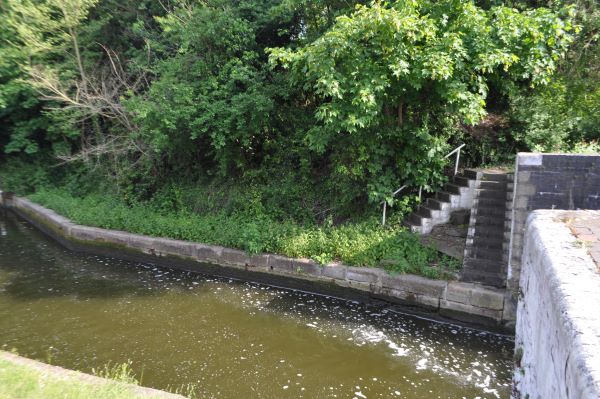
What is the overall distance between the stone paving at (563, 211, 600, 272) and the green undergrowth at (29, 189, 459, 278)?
2662 mm

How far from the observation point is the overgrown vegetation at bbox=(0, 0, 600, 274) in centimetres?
625

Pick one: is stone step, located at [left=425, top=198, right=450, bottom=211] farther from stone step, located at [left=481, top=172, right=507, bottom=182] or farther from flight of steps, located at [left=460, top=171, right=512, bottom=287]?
stone step, located at [left=481, top=172, right=507, bottom=182]

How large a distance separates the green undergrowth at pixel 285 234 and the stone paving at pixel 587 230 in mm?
2662

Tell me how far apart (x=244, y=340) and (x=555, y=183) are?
4643mm

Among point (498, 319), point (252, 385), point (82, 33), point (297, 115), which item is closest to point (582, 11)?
point (297, 115)

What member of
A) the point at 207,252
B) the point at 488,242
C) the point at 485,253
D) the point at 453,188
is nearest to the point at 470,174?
the point at 453,188

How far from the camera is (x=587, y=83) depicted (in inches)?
348

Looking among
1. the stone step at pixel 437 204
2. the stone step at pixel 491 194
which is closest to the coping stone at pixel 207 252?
the stone step at pixel 437 204

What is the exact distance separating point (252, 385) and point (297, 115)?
6563 mm

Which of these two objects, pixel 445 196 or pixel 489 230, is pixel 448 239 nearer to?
pixel 489 230

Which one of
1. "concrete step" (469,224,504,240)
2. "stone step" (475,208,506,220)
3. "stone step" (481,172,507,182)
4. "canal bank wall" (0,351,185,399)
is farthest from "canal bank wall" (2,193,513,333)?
"canal bank wall" (0,351,185,399)

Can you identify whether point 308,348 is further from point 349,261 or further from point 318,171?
point 318,171

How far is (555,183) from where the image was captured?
492 cm

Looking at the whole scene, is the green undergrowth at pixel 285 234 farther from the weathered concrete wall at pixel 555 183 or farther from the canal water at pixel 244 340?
the weathered concrete wall at pixel 555 183
